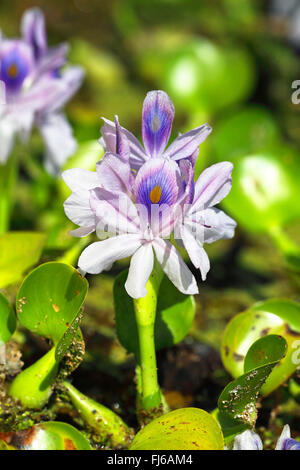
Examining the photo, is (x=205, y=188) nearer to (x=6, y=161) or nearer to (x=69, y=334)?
(x=69, y=334)

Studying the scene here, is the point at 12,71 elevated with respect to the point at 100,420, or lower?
elevated

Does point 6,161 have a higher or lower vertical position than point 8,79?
lower

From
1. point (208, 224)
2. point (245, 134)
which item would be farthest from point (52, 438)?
point (245, 134)

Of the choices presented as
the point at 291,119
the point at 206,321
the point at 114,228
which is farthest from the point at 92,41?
the point at 114,228

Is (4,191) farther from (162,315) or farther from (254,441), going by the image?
(254,441)

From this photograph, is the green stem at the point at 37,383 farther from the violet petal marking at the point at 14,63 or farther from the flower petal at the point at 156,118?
the violet petal marking at the point at 14,63

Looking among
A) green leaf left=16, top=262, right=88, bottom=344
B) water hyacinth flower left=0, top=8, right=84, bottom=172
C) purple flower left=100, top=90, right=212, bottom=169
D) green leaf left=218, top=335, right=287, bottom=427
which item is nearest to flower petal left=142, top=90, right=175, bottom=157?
purple flower left=100, top=90, right=212, bottom=169

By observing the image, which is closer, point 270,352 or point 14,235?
point 270,352

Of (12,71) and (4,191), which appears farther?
(4,191)
